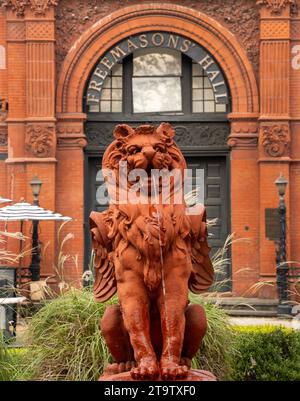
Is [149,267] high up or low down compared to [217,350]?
up

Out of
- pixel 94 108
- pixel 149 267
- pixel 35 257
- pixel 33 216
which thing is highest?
pixel 94 108

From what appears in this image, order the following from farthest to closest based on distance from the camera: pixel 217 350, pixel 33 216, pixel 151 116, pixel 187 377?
pixel 151 116 < pixel 33 216 < pixel 217 350 < pixel 187 377

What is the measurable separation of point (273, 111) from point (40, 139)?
19.6 ft

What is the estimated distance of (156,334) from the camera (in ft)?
28.0

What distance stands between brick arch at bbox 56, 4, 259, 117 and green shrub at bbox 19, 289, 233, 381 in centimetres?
1566

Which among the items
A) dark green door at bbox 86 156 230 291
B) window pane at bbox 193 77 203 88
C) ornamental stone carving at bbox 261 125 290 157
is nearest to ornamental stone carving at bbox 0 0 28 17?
dark green door at bbox 86 156 230 291

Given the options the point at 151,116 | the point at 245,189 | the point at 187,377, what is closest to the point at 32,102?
the point at 151,116

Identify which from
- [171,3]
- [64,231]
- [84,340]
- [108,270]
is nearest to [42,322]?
[84,340]

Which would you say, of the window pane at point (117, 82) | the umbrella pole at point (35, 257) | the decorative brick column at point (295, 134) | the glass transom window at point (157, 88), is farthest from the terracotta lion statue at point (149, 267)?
the window pane at point (117, 82)

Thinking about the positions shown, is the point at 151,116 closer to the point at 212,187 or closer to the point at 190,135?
the point at 190,135

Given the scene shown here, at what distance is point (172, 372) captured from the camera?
8.12m

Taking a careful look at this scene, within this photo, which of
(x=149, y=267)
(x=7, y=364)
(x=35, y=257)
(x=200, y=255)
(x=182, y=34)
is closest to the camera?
(x=149, y=267)

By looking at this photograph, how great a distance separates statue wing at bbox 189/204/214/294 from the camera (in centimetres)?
877
